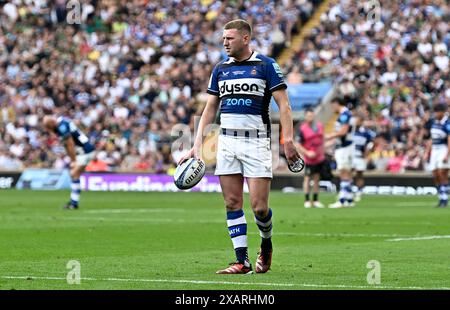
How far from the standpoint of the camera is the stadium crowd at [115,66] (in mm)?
42406

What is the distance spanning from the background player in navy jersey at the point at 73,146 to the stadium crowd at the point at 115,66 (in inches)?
489

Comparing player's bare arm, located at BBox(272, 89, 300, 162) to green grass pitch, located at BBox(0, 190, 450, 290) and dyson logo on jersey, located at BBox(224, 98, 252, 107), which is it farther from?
green grass pitch, located at BBox(0, 190, 450, 290)

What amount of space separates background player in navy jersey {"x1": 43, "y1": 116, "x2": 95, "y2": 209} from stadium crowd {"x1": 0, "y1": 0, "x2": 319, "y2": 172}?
40.7 feet

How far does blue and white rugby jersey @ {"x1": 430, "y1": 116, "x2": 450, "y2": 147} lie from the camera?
29250mm

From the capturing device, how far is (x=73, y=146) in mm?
27328

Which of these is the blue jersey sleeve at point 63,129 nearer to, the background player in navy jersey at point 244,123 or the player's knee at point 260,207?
the background player in navy jersey at point 244,123

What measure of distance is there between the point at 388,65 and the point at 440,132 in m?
11.6

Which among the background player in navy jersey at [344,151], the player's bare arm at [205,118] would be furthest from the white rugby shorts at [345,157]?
the player's bare arm at [205,118]

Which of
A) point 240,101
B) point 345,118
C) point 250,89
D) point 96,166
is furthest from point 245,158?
point 96,166

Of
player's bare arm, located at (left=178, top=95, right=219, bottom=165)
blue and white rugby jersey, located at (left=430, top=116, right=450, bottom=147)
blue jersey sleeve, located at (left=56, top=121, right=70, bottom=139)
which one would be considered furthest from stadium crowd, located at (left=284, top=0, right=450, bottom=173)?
player's bare arm, located at (left=178, top=95, right=219, bottom=165)

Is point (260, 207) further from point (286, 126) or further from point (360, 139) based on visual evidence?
point (360, 139)
